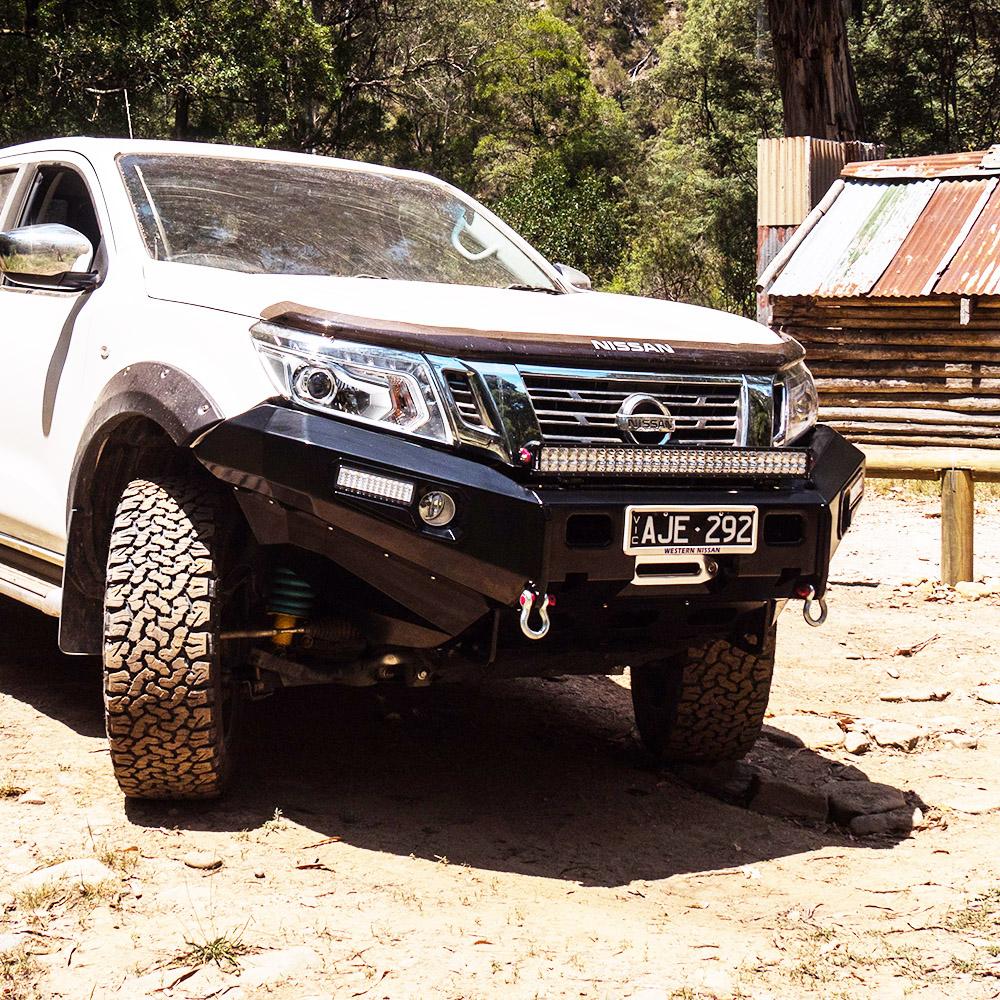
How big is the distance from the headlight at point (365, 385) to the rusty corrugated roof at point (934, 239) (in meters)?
12.5

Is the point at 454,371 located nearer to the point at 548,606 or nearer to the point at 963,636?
the point at 548,606

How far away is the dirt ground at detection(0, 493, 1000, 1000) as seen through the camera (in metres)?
3.37

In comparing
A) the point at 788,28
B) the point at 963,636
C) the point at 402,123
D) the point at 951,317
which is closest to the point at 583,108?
the point at 402,123

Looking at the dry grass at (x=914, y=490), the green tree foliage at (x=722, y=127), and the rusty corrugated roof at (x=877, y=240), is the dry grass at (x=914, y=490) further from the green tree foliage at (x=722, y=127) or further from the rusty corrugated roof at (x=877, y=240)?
the green tree foliage at (x=722, y=127)

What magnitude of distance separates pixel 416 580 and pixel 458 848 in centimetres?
94

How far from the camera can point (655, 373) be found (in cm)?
404

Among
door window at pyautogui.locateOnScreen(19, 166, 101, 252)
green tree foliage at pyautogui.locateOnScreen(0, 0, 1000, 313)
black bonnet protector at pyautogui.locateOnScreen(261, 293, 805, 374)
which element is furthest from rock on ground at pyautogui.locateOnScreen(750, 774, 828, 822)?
green tree foliage at pyautogui.locateOnScreen(0, 0, 1000, 313)

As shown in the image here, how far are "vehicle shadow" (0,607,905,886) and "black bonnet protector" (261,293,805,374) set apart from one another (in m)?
1.49

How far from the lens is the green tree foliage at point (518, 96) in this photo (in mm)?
25516

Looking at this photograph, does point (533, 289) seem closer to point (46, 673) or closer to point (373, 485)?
point (373, 485)

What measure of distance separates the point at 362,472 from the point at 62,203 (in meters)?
2.30

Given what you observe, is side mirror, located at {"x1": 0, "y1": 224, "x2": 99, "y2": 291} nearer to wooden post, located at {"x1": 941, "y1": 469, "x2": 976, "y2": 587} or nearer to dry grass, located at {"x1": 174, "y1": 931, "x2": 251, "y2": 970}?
dry grass, located at {"x1": 174, "y1": 931, "x2": 251, "y2": 970}

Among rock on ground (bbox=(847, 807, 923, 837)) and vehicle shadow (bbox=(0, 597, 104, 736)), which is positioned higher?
vehicle shadow (bbox=(0, 597, 104, 736))

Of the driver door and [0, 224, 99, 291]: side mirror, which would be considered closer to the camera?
[0, 224, 99, 291]: side mirror
